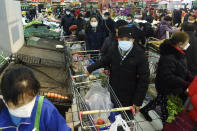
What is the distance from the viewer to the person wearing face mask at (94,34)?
4.91 metres

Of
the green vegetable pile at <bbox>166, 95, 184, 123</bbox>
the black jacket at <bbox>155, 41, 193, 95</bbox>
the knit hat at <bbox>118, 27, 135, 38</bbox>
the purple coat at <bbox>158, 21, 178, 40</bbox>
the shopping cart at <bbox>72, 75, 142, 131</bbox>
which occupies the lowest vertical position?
the green vegetable pile at <bbox>166, 95, 184, 123</bbox>

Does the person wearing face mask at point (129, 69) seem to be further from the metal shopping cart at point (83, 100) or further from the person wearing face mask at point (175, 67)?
the person wearing face mask at point (175, 67)

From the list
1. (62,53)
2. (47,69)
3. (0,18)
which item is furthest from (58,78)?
(62,53)

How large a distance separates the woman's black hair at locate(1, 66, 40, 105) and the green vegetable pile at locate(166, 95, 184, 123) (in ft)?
6.36

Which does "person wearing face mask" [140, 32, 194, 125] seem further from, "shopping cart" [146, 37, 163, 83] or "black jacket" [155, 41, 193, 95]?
"shopping cart" [146, 37, 163, 83]

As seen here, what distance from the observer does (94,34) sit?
4.93 meters

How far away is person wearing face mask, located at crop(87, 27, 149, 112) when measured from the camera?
7.68 ft

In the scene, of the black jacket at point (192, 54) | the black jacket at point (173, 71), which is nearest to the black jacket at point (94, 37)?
the black jacket at point (192, 54)

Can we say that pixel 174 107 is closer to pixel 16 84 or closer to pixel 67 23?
pixel 16 84

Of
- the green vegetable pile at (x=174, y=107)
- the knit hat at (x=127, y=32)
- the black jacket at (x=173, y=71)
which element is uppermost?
the knit hat at (x=127, y=32)

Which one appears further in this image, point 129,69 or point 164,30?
point 164,30

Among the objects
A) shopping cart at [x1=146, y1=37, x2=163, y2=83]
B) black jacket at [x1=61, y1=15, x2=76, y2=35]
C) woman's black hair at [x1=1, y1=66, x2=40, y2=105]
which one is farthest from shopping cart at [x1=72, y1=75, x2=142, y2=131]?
black jacket at [x1=61, y1=15, x2=76, y2=35]

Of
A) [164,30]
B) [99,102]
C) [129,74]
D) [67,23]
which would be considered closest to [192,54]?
→ [129,74]

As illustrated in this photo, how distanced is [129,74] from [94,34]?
2.73m
